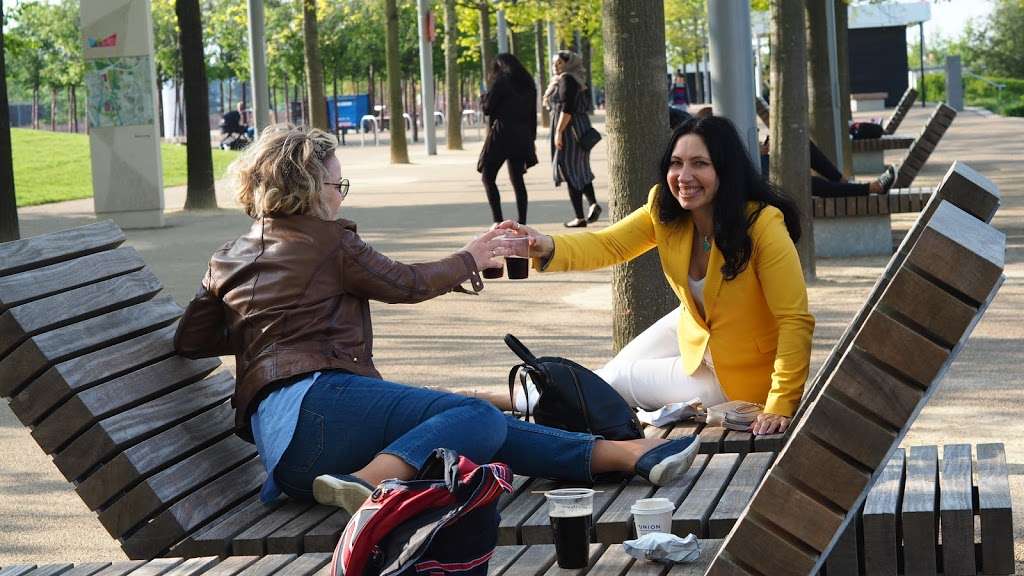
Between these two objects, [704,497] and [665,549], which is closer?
[665,549]

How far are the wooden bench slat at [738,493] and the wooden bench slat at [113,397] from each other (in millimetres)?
1695

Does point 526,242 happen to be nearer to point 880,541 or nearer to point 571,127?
point 880,541

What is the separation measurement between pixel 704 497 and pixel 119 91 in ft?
56.7

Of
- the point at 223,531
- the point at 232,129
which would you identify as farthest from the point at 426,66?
the point at 223,531

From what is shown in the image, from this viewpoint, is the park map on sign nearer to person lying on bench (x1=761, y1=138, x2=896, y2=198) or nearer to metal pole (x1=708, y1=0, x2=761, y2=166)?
person lying on bench (x1=761, y1=138, x2=896, y2=198)

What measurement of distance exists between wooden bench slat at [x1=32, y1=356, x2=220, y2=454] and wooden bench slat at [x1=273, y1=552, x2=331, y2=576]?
972mm

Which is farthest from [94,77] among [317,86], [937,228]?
[937,228]

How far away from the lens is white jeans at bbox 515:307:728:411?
5539mm

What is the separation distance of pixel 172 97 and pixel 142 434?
6733cm

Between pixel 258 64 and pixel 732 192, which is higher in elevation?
pixel 258 64

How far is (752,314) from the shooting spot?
5.42m

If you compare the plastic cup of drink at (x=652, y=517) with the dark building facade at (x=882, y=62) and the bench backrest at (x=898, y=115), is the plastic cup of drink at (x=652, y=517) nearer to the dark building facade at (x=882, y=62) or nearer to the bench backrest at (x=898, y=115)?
the bench backrest at (x=898, y=115)

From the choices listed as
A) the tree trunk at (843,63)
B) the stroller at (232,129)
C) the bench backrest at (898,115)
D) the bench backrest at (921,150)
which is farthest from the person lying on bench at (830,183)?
the stroller at (232,129)

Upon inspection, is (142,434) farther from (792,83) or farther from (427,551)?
(792,83)
